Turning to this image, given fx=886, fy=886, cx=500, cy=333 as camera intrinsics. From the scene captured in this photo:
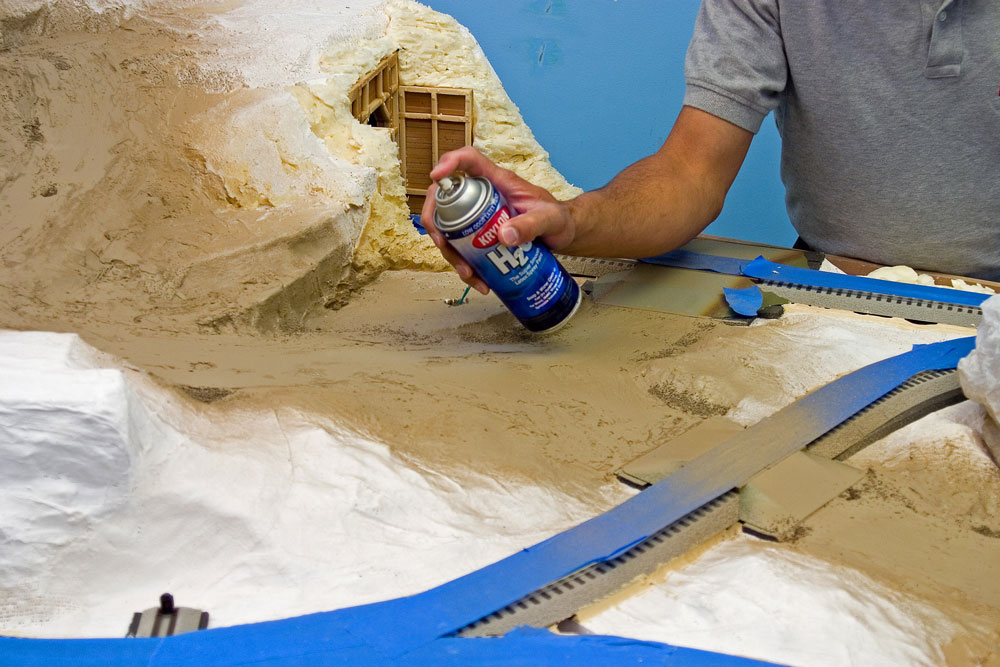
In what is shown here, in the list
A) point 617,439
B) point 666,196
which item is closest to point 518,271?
point 617,439

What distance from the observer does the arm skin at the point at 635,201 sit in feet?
5.71

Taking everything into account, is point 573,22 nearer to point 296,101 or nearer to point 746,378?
point 296,101

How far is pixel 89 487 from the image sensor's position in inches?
46.3

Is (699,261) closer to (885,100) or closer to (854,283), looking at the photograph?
(854,283)

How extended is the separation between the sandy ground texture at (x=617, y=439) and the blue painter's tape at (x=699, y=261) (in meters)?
0.25

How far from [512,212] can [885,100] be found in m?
1.11

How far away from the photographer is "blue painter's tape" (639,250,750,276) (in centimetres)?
220

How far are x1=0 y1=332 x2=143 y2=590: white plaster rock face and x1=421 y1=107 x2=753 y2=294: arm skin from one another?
0.74 m

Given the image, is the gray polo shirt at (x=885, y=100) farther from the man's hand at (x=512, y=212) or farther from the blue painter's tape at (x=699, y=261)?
the man's hand at (x=512, y=212)

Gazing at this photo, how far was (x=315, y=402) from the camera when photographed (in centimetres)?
148

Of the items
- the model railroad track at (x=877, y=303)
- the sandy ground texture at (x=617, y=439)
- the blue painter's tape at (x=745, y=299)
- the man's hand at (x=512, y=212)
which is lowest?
the sandy ground texture at (x=617, y=439)

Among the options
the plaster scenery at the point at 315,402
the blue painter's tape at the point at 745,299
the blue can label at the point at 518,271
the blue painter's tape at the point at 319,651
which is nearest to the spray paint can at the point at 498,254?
the blue can label at the point at 518,271

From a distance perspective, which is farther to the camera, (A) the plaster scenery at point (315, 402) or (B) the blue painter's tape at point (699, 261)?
(B) the blue painter's tape at point (699, 261)

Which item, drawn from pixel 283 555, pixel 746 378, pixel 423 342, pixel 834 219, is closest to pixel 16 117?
pixel 423 342
